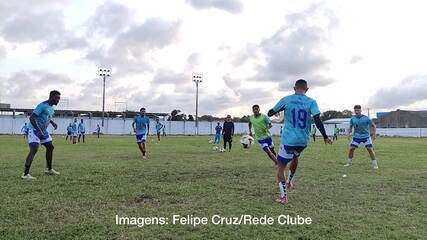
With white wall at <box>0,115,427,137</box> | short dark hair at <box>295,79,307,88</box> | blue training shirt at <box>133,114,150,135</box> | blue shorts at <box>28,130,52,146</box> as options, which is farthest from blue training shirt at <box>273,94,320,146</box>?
white wall at <box>0,115,427,137</box>

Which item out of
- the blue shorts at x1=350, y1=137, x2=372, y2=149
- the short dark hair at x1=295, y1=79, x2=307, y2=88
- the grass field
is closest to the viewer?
the grass field

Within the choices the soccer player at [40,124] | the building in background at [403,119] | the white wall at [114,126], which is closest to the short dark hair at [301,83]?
the soccer player at [40,124]

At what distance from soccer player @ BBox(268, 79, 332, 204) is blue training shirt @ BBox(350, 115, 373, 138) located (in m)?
6.35

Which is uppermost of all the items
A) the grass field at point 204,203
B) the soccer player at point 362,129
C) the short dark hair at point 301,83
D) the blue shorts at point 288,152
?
the short dark hair at point 301,83

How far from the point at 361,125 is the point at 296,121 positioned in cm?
682

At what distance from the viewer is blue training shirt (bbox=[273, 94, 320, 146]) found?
7.64 meters

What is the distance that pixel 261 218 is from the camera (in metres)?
6.32

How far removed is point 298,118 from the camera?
300 inches

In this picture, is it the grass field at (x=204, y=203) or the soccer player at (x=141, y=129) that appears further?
the soccer player at (x=141, y=129)

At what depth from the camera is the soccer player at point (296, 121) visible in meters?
7.64

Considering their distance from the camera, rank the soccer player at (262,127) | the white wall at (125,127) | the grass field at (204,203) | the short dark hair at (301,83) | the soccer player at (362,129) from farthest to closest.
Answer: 1. the white wall at (125,127)
2. the soccer player at (362,129)
3. the soccer player at (262,127)
4. the short dark hair at (301,83)
5. the grass field at (204,203)

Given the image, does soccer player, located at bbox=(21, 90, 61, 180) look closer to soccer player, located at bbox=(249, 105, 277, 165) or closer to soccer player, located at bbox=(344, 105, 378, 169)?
A: soccer player, located at bbox=(249, 105, 277, 165)

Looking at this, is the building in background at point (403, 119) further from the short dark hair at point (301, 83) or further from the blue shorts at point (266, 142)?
the short dark hair at point (301, 83)

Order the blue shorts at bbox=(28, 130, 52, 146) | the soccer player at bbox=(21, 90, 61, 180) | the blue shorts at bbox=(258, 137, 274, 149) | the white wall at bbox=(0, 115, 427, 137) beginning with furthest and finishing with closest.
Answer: the white wall at bbox=(0, 115, 427, 137) < the blue shorts at bbox=(258, 137, 274, 149) < the blue shorts at bbox=(28, 130, 52, 146) < the soccer player at bbox=(21, 90, 61, 180)
